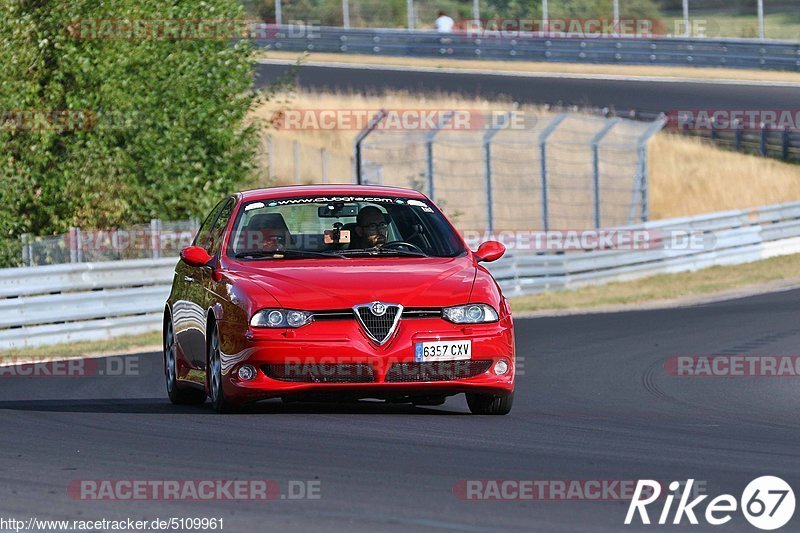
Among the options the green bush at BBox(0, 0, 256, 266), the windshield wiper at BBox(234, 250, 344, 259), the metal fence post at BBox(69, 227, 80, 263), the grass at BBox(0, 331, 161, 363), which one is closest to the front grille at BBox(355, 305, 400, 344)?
the windshield wiper at BBox(234, 250, 344, 259)

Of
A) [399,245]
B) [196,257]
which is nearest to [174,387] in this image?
[196,257]

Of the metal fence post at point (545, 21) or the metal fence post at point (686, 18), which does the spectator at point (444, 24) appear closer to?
the metal fence post at point (545, 21)

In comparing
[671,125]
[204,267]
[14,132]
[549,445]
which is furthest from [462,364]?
[671,125]

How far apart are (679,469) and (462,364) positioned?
7.83 ft

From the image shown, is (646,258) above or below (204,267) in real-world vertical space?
below

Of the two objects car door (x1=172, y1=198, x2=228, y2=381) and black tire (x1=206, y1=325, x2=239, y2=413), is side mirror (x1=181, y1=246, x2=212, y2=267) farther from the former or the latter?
black tire (x1=206, y1=325, x2=239, y2=413)

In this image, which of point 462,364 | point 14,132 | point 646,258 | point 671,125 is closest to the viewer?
point 462,364

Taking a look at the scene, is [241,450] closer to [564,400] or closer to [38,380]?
[564,400]

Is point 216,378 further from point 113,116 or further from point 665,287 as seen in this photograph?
point 665,287

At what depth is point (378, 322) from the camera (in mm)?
9797

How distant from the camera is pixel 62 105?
24125 millimetres

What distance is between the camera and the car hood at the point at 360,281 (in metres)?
9.81

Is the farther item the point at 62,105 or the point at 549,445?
the point at 62,105

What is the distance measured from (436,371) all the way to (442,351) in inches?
5.0
